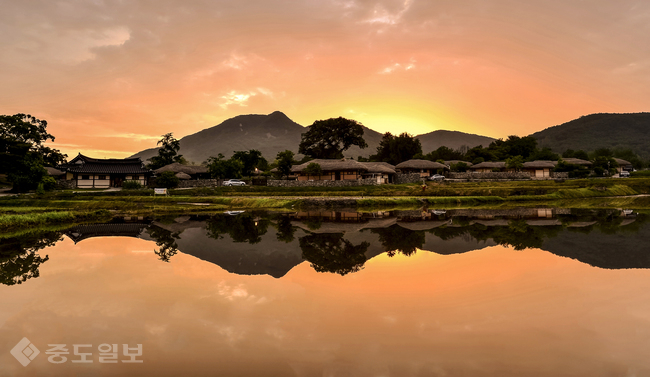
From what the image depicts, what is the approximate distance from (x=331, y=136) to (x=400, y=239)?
73005mm

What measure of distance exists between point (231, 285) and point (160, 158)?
79.0m

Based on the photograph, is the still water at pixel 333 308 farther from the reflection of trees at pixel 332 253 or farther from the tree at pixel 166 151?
the tree at pixel 166 151

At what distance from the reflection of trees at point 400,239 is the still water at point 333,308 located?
27 centimetres

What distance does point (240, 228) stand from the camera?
22.2 meters

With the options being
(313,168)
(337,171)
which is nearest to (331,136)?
(337,171)

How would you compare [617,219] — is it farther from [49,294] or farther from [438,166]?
[438,166]

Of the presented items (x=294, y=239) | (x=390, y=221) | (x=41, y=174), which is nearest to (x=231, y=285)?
(x=294, y=239)

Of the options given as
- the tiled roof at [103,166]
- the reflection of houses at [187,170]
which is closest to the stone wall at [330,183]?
the reflection of houses at [187,170]

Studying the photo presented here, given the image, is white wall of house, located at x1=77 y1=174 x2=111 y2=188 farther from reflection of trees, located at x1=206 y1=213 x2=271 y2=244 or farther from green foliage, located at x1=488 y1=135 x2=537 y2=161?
green foliage, located at x1=488 y1=135 x2=537 y2=161

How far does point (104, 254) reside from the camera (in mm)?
15070

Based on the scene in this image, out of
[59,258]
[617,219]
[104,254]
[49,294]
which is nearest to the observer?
[49,294]

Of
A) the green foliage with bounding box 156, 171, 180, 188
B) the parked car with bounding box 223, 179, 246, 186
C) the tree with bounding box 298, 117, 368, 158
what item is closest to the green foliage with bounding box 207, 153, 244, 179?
the parked car with bounding box 223, 179, 246, 186

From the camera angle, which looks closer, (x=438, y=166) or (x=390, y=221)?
(x=390, y=221)

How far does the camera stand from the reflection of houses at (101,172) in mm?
61594
